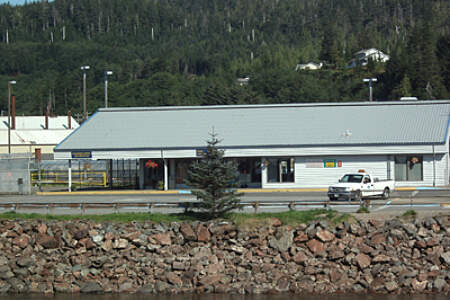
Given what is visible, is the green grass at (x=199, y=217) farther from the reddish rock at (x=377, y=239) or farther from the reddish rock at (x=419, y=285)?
the reddish rock at (x=419, y=285)

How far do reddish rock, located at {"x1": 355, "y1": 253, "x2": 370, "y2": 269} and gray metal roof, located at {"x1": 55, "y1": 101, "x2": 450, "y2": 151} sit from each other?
2102 centimetres

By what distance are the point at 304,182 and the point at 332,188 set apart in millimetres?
10255

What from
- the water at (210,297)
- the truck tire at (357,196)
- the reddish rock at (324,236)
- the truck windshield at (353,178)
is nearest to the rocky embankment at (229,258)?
the reddish rock at (324,236)

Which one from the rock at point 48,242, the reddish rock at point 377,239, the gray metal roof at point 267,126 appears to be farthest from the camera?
the gray metal roof at point 267,126

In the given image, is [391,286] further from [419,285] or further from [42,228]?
[42,228]

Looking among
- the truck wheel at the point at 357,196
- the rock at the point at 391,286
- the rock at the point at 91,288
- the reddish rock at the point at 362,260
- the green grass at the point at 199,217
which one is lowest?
the rock at the point at 91,288

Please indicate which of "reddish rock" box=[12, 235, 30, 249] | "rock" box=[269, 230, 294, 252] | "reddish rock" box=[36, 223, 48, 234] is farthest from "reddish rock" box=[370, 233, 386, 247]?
"reddish rock" box=[12, 235, 30, 249]

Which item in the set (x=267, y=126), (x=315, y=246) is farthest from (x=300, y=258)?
(x=267, y=126)

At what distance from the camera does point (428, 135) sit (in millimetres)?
45750

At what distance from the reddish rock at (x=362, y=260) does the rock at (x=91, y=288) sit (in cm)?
956

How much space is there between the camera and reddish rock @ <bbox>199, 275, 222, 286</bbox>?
80.7ft

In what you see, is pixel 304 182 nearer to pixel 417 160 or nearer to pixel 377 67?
pixel 417 160

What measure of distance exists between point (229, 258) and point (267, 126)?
24970 millimetres

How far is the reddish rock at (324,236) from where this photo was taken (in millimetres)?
25531
